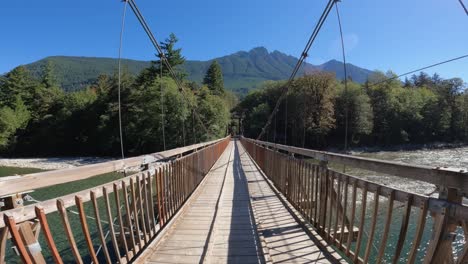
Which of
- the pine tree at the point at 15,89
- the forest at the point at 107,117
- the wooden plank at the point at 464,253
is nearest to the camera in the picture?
the wooden plank at the point at 464,253

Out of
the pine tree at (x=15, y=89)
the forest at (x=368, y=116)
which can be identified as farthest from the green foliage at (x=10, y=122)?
the forest at (x=368, y=116)

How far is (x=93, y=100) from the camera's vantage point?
3656cm

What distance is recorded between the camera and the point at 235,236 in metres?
3.18

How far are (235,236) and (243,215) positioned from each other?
0.87 metres

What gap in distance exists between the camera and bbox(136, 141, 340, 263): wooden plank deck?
2.59 m

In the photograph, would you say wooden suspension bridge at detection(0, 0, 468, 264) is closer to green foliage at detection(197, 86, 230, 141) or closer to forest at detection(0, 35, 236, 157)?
forest at detection(0, 35, 236, 157)

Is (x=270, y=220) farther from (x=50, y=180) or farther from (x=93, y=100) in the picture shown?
(x=93, y=100)

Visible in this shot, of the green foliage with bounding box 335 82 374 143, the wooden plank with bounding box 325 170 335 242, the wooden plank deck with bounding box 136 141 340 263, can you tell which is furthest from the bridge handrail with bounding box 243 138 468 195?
the green foliage with bounding box 335 82 374 143

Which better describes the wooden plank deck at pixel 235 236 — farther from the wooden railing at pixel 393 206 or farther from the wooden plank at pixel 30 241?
the wooden plank at pixel 30 241

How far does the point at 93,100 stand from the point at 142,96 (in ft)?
36.6

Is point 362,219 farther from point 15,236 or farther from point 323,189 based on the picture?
point 15,236

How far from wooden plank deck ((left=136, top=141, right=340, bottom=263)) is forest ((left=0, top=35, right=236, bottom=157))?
2136 centimetres

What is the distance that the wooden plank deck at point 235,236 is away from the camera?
8.50 ft

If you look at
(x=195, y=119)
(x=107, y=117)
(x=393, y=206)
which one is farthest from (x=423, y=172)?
(x=107, y=117)
